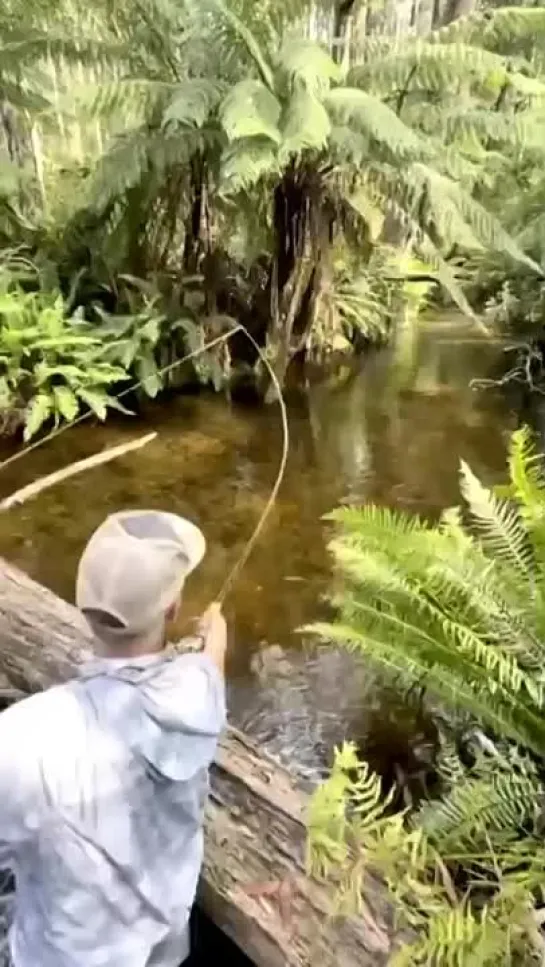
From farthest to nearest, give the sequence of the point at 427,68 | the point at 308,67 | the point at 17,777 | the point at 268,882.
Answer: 1. the point at 427,68
2. the point at 308,67
3. the point at 268,882
4. the point at 17,777

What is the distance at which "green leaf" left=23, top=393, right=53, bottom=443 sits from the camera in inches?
210

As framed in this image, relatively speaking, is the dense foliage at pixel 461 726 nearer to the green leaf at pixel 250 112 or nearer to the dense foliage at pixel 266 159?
the green leaf at pixel 250 112

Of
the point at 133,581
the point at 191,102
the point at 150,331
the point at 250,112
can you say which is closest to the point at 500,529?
the point at 133,581

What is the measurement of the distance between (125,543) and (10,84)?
521 cm

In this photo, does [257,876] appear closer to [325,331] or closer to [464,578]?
[464,578]

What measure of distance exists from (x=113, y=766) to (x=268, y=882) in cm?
61

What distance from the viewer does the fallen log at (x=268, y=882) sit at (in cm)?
204

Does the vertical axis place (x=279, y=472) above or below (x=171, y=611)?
below

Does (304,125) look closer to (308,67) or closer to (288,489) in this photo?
(308,67)

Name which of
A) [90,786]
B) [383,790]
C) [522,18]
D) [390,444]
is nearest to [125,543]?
[90,786]

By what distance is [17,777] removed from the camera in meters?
1.69

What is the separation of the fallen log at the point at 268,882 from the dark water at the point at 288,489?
0.69 meters

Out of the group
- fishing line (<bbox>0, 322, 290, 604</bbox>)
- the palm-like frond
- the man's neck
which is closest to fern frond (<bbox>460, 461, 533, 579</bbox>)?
the palm-like frond

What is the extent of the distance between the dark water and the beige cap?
1.38m
